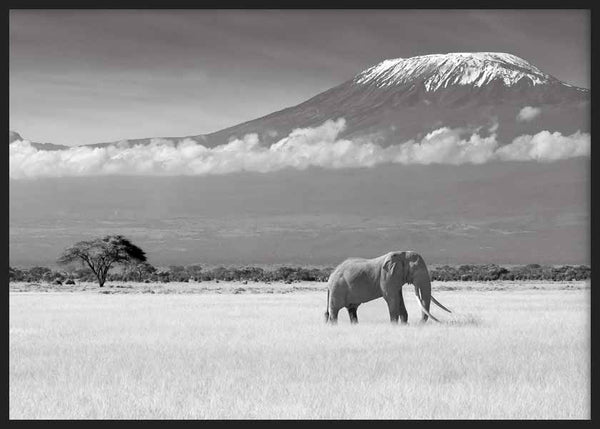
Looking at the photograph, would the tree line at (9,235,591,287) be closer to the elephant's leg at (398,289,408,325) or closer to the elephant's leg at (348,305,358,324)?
the elephant's leg at (348,305,358,324)

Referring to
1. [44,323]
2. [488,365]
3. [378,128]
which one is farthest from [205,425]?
[378,128]

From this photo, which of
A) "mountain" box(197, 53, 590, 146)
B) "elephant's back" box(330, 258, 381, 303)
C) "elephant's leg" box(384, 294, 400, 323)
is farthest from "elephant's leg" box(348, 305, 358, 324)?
"mountain" box(197, 53, 590, 146)

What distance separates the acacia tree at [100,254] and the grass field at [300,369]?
151 ft

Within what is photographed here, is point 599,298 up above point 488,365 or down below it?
above

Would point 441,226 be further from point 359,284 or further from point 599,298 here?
point 599,298

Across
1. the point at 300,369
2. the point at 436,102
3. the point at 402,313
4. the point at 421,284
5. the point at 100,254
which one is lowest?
the point at 300,369

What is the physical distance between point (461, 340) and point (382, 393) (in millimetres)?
6987

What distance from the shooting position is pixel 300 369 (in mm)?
13922

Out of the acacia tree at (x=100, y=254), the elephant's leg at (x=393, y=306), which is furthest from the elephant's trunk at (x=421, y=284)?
the acacia tree at (x=100, y=254)

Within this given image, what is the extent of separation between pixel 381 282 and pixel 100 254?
50028 mm

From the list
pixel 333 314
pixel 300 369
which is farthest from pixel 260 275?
pixel 300 369

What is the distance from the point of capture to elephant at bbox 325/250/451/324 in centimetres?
2300

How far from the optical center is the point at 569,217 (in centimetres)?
14988

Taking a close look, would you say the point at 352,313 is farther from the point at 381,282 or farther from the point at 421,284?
the point at 421,284
